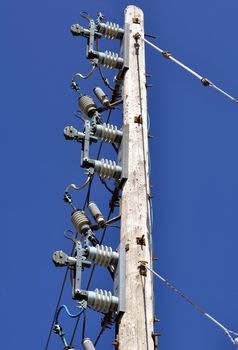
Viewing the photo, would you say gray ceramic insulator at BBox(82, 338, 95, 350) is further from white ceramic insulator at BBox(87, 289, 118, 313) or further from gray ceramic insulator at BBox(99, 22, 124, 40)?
gray ceramic insulator at BBox(99, 22, 124, 40)

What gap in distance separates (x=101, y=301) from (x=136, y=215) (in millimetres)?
894

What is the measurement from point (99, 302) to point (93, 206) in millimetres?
1587

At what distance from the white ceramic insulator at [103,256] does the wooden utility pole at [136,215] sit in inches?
5.4

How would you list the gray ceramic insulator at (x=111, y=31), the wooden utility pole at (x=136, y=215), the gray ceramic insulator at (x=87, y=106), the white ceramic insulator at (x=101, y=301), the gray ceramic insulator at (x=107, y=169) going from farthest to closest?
the gray ceramic insulator at (x=111, y=31), the gray ceramic insulator at (x=87, y=106), the gray ceramic insulator at (x=107, y=169), the white ceramic insulator at (x=101, y=301), the wooden utility pole at (x=136, y=215)

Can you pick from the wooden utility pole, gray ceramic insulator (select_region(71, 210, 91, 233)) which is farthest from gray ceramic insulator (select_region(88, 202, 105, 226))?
the wooden utility pole

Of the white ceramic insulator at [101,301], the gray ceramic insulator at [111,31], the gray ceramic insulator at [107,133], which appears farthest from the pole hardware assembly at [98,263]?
the gray ceramic insulator at [111,31]

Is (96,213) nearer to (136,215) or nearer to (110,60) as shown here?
(136,215)

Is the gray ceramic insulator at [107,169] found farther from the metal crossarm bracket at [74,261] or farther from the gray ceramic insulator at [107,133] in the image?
the metal crossarm bracket at [74,261]

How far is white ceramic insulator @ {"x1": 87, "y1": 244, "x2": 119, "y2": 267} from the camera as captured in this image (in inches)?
299

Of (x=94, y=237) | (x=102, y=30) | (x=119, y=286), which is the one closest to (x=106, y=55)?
(x=102, y=30)

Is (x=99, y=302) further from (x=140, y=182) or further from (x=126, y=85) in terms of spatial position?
(x=126, y=85)

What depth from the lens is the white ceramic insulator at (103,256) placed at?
24.9ft

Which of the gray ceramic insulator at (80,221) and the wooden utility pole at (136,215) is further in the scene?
the gray ceramic insulator at (80,221)

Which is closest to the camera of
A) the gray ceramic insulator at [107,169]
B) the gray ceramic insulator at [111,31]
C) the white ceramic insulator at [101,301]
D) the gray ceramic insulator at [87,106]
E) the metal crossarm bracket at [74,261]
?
the white ceramic insulator at [101,301]
